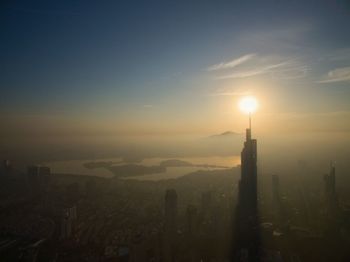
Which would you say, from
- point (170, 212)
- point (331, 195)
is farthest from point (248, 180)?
point (331, 195)

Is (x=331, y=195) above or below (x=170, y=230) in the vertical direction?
above

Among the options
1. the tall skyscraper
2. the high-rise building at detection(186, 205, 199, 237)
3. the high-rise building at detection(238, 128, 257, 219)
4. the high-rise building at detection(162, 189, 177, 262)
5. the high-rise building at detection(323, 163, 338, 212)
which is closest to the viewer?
the high-rise building at detection(162, 189, 177, 262)

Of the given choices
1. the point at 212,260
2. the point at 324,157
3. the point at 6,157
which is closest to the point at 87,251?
the point at 212,260

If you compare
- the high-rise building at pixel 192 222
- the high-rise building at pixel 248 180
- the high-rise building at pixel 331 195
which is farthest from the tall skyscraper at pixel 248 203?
the high-rise building at pixel 331 195

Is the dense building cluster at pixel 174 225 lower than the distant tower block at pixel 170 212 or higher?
lower

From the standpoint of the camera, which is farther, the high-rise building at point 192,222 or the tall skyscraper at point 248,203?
the high-rise building at point 192,222

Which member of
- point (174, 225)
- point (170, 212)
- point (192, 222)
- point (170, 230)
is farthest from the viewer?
point (170, 212)

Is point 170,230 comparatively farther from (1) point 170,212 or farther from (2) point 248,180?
(2) point 248,180

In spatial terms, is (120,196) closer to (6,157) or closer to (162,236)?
(162,236)

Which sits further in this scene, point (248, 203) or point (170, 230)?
point (248, 203)

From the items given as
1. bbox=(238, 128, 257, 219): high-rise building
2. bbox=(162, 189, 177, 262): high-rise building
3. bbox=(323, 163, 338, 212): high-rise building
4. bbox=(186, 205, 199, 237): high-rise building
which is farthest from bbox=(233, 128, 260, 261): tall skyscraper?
bbox=(323, 163, 338, 212): high-rise building

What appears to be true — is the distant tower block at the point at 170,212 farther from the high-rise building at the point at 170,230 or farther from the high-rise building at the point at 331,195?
the high-rise building at the point at 331,195

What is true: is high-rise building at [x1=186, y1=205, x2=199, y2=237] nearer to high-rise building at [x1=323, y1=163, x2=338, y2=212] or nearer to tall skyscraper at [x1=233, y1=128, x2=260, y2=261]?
tall skyscraper at [x1=233, y1=128, x2=260, y2=261]
